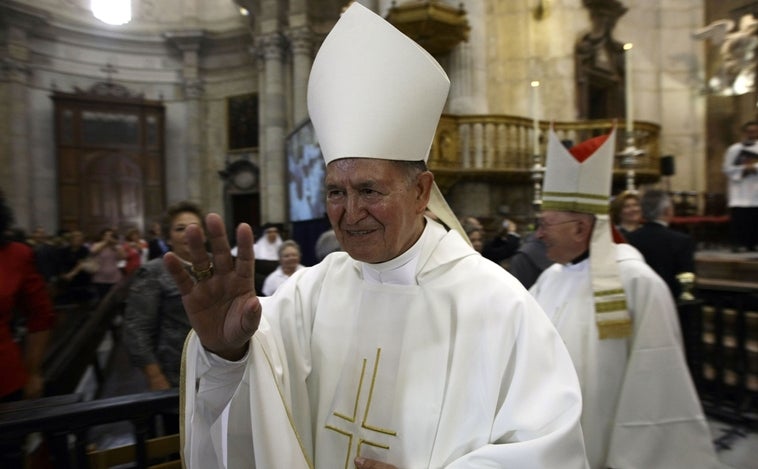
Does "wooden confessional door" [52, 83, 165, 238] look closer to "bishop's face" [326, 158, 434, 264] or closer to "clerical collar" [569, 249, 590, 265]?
"clerical collar" [569, 249, 590, 265]

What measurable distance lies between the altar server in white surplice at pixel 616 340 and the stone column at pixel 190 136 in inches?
651

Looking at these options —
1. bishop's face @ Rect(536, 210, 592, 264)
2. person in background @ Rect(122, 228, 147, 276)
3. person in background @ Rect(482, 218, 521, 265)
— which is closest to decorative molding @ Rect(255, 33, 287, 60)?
person in background @ Rect(122, 228, 147, 276)

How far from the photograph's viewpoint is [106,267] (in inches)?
299

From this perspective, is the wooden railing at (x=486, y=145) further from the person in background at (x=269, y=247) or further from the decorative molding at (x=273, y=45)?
the decorative molding at (x=273, y=45)

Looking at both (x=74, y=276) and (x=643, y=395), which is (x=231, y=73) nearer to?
(x=74, y=276)

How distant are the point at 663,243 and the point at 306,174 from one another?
7.11 meters

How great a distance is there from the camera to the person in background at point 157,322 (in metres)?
2.75

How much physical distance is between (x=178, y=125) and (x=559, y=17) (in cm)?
1306

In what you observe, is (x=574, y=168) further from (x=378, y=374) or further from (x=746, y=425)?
(x=746, y=425)

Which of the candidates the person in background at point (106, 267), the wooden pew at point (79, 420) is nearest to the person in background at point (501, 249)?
the wooden pew at point (79, 420)

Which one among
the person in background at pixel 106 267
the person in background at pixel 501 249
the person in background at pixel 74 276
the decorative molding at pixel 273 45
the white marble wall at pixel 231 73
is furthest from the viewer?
the decorative molding at pixel 273 45

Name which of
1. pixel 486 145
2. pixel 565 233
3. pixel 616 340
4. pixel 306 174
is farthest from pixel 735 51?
pixel 616 340

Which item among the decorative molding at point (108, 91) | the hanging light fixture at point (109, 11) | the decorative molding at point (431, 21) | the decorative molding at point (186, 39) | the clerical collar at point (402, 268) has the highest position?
the hanging light fixture at point (109, 11)

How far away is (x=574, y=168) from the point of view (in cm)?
272
